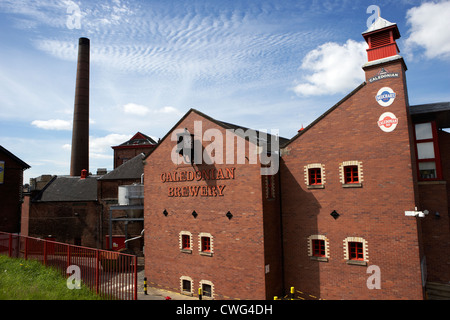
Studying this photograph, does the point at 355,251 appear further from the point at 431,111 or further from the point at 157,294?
the point at 157,294

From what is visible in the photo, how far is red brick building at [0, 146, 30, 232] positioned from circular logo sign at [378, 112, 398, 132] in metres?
27.5

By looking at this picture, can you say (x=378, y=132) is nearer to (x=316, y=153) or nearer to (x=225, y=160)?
(x=316, y=153)

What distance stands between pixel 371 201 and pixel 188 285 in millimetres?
10957

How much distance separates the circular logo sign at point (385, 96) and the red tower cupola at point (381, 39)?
172cm

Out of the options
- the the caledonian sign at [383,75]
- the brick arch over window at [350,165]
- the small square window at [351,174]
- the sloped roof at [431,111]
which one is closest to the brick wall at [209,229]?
the brick arch over window at [350,165]

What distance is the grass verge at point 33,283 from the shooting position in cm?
962

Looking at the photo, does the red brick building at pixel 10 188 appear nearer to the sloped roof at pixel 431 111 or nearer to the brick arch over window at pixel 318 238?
the brick arch over window at pixel 318 238

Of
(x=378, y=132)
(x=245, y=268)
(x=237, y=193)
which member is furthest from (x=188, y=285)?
(x=378, y=132)

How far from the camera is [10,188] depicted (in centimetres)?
2580

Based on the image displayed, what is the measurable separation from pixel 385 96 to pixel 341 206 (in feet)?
18.2

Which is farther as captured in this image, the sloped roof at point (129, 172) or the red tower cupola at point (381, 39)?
the sloped roof at point (129, 172)

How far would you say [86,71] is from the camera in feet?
124

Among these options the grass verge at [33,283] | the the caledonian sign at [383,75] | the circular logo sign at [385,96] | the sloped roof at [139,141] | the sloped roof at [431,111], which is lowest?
the grass verge at [33,283]

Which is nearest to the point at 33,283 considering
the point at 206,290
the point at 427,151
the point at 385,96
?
the point at 206,290
